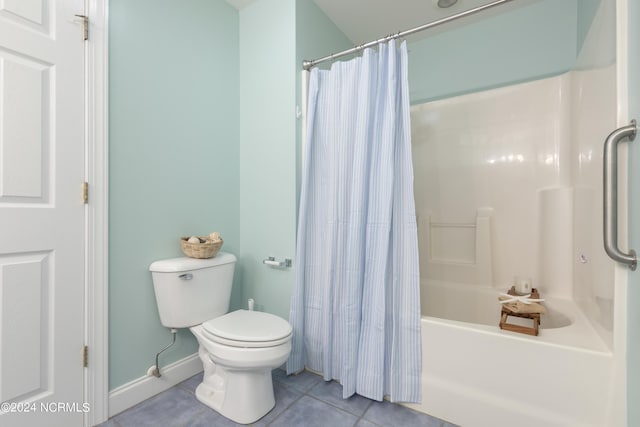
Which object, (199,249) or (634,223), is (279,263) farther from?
(634,223)

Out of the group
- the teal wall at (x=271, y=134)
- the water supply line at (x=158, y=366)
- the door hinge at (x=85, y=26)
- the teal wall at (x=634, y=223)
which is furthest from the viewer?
the teal wall at (x=271, y=134)

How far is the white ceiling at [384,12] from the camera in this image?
1.93 m

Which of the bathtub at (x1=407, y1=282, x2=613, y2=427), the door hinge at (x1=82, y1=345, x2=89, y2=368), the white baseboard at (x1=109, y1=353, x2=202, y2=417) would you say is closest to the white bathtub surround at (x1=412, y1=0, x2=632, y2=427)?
the bathtub at (x1=407, y1=282, x2=613, y2=427)

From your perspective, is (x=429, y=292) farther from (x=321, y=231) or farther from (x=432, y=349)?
(x=321, y=231)

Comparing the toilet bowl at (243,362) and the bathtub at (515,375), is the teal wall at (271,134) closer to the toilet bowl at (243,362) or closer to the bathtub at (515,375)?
the toilet bowl at (243,362)

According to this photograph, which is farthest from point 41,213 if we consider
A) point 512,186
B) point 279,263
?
point 512,186

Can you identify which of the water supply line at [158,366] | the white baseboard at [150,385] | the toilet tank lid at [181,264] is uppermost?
the toilet tank lid at [181,264]

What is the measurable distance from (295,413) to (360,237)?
92 cm

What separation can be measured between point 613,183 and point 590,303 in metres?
0.69

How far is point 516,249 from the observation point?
77.0 inches

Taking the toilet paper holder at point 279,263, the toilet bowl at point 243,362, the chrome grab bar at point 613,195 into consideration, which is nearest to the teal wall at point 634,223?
the chrome grab bar at point 613,195

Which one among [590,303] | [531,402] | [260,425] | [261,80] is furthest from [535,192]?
[260,425]

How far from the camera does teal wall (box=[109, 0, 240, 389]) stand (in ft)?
4.61

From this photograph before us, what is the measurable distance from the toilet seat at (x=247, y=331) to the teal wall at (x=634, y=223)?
1.26 meters
